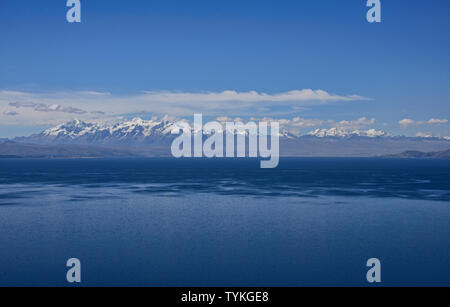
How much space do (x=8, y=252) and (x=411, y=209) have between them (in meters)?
70.3

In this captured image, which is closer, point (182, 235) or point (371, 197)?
point (182, 235)

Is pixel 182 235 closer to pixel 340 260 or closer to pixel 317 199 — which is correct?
pixel 340 260

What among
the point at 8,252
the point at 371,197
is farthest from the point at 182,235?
the point at 371,197

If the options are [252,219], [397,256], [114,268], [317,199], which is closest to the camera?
[114,268]

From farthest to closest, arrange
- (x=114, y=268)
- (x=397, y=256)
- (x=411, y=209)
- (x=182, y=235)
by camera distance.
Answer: (x=411, y=209)
(x=182, y=235)
(x=397, y=256)
(x=114, y=268)

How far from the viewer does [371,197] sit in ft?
326
